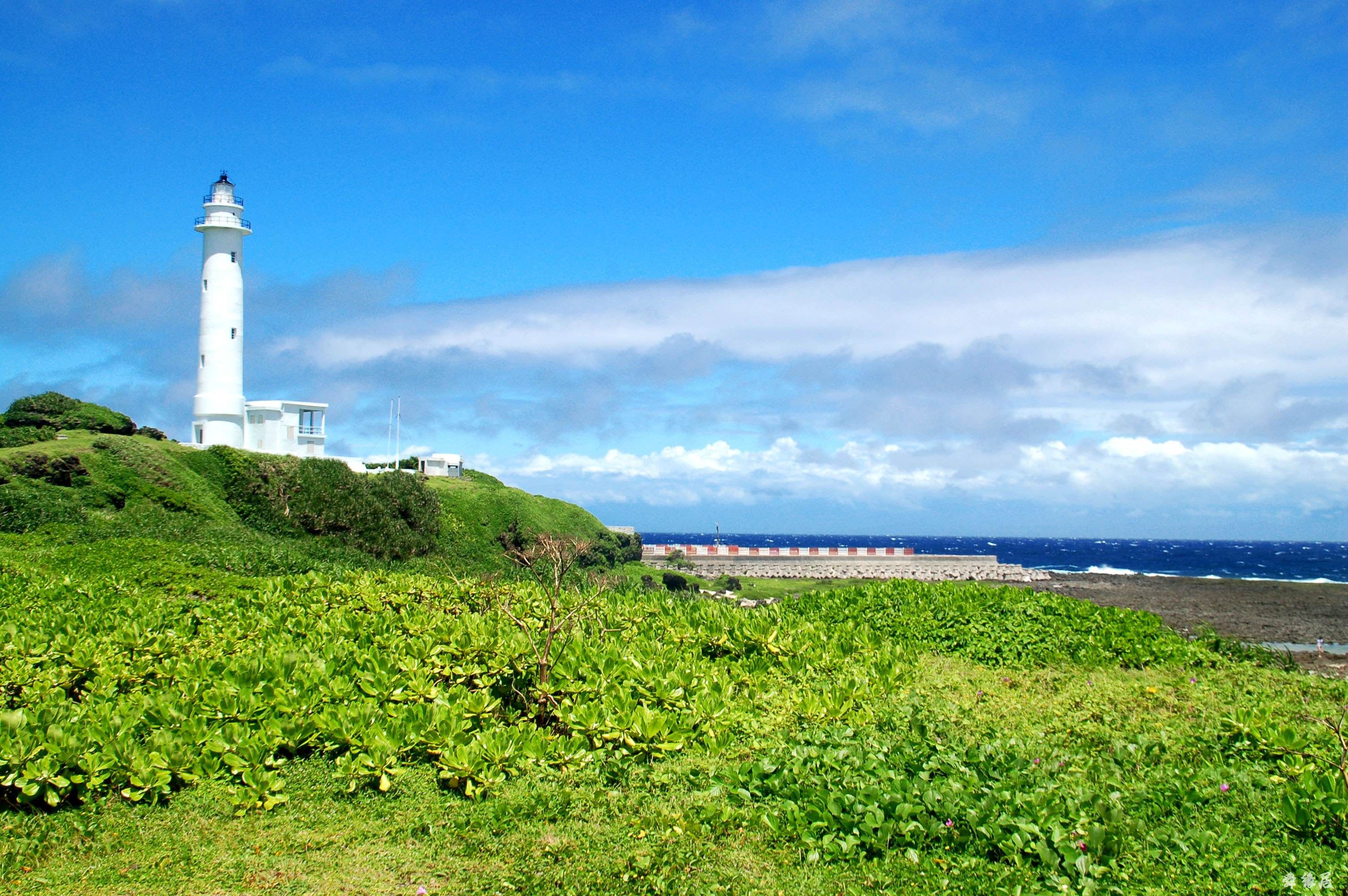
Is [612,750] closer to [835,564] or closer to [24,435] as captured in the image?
[24,435]

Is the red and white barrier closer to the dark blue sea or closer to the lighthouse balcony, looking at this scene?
the dark blue sea

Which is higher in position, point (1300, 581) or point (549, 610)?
point (549, 610)

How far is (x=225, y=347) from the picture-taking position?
34875 mm

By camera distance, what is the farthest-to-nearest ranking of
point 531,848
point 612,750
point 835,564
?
point 835,564, point 612,750, point 531,848

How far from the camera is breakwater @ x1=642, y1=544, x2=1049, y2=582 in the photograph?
54312 mm

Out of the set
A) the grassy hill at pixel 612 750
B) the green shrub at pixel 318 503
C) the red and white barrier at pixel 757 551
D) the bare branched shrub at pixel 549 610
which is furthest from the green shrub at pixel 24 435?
the red and white barrier at pixel 757 551

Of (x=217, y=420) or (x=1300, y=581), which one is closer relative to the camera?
(x=217, y=420)

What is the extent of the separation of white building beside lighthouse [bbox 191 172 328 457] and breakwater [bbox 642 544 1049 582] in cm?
2343

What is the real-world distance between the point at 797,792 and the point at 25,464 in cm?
2197

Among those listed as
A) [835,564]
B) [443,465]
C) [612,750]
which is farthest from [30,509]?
[835,564]

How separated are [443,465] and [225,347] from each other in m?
12.7

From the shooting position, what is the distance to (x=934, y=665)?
376 inches

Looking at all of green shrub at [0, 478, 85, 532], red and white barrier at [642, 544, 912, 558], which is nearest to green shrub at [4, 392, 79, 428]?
green shrub at [0, 478, 85, 532]

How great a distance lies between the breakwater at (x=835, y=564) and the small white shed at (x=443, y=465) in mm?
12277
